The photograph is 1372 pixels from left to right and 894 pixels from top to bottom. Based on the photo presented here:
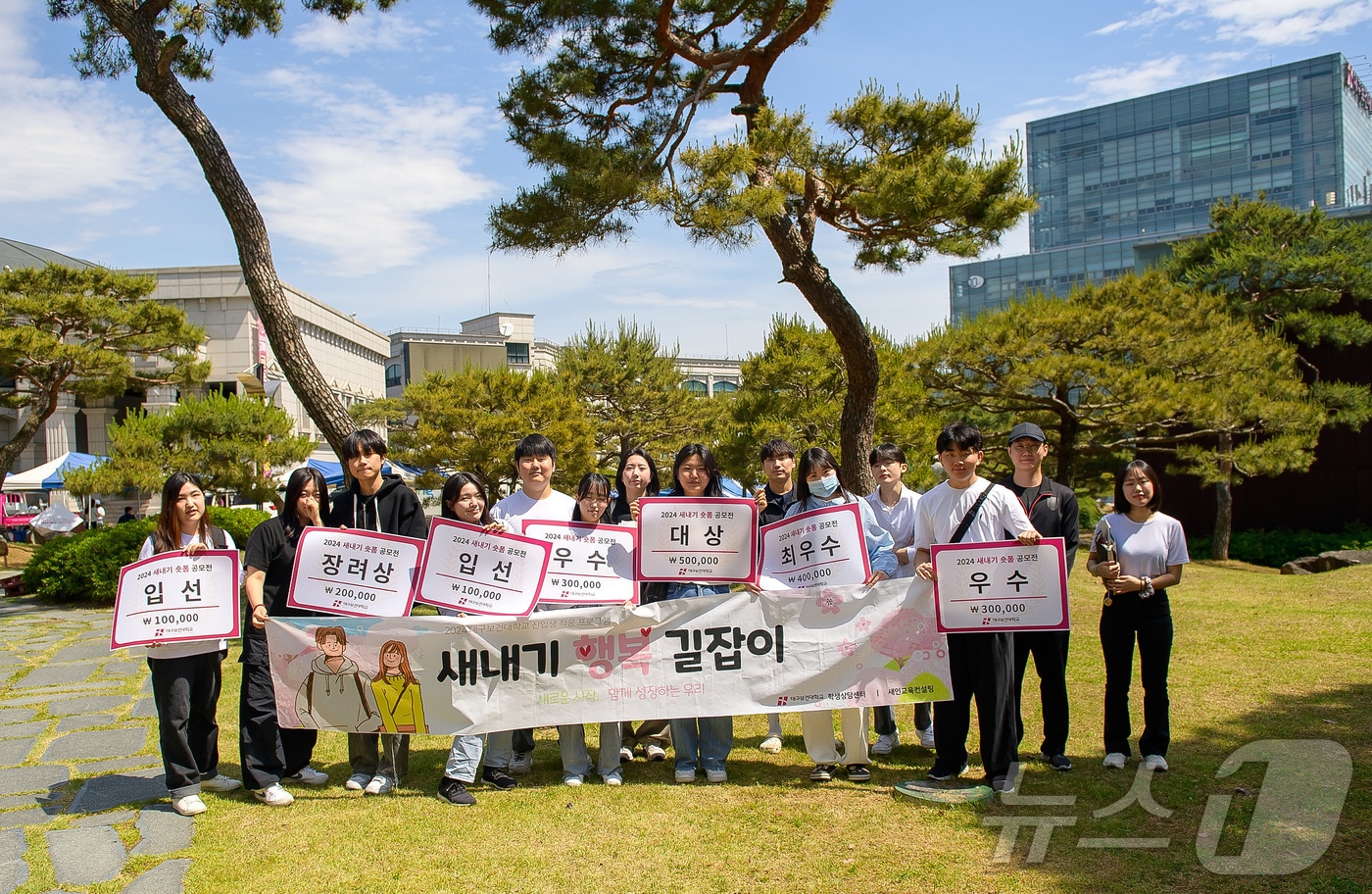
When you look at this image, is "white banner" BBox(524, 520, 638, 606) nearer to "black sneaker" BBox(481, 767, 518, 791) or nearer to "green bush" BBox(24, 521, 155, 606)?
"black sneaker" BBox(481, 767, 518, 791)

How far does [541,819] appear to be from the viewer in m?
3.98

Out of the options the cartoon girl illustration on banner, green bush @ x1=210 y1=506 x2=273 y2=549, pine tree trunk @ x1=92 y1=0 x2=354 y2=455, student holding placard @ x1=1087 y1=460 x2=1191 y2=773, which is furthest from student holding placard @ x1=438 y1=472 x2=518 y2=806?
green bush @ x1=210 y1=506 x2=273 y2=549

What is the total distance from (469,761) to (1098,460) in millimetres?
23376

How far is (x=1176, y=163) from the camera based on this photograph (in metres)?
90.1

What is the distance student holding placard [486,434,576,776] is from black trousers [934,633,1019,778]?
2.04 metres

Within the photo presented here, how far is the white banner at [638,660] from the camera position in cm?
438

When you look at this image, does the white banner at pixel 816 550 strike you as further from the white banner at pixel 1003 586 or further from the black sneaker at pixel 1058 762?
the black sneaker at pixel 1058 762

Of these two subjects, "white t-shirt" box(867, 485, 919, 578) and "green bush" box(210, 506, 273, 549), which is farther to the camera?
"green bush" box(210, 506, 273, 549)

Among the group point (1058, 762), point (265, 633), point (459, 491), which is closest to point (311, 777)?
point (265, 633)

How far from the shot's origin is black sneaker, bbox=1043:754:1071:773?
4.43 meters

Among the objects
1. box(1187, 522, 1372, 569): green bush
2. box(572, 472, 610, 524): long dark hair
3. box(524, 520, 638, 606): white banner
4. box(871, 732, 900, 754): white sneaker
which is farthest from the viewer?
box(1187, 522, 1372, 569): green bush

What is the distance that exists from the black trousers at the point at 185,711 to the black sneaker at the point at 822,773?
2793 mm

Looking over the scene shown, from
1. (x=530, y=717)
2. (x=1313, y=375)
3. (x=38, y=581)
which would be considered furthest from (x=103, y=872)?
→ (x=1313, y=375)

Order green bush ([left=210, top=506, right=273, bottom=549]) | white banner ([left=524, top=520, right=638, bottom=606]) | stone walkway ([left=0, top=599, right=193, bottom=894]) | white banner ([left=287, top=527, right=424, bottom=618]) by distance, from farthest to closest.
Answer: green bush ([left=210, top=506, right=273, bottom=549]), white banner ([left=524, top=520, right=638, bottom=606]), white banner ([left=287, top=527, right=424, bottom=618]), stone walkway ([left=0, top=599, right=193, bottom=894])
